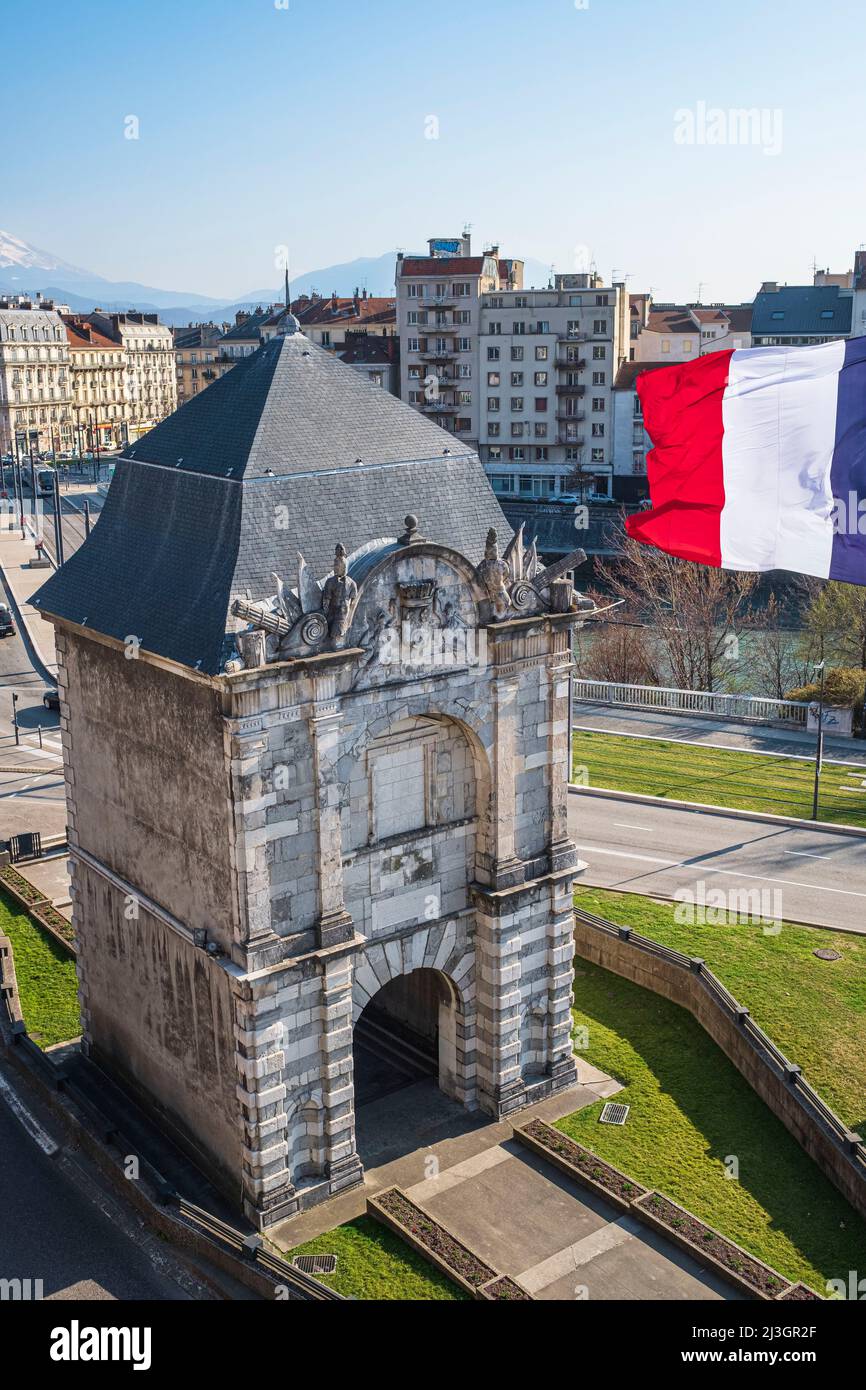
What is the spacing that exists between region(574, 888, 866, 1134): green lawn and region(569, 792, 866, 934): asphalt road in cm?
161

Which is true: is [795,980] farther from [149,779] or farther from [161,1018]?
[149,779]

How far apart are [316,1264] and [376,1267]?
1383mm

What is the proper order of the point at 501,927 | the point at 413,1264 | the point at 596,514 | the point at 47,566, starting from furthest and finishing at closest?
the point at 596,514, the point at 47,566, the point at 501,927, the point at 413,1264

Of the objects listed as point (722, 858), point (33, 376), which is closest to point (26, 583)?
point (722, 858)

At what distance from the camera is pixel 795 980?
42438mm

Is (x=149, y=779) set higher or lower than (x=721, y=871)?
higher

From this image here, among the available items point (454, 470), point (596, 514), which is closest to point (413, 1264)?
point (454, 470)

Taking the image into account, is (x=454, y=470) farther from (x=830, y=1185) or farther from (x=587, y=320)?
(x=587, y=320)

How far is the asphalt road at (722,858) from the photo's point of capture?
48750 millimetres

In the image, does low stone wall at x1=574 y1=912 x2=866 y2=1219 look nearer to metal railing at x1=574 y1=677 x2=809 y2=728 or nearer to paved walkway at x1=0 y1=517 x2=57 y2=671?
metal railing at x1=574 y1=677 x2=809 y2=728

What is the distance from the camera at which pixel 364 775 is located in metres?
32.6

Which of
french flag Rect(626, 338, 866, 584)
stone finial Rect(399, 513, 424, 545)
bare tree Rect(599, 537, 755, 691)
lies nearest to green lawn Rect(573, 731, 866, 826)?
bare tree Rect(599, 537, 755, 691)

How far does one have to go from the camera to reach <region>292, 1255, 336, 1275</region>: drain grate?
1195 inches
